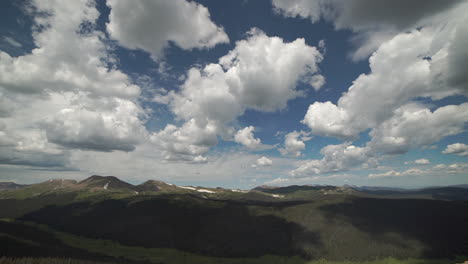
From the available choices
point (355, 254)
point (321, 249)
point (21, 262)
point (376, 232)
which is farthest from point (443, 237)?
point (21, 262)

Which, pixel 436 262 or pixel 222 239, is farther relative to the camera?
pixel 222 239

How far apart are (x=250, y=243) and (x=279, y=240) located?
26.3 m

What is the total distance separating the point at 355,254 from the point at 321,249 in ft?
80.2

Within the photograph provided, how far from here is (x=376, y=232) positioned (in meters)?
200

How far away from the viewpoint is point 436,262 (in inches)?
5994

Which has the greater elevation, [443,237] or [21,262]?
[21,262]

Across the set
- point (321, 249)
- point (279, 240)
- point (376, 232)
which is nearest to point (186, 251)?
point (279, 240)

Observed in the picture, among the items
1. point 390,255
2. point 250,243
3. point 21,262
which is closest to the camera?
point 21,262

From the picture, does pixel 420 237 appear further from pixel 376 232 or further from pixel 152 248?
pixel 152 248

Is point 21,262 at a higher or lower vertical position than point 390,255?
higher

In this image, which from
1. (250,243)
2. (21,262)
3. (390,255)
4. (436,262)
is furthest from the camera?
(250,243)

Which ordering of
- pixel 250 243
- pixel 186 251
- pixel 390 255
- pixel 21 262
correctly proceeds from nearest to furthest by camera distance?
pixel 21 262 < pixel 390 255 < pixel 186 251 < pixel 250 243

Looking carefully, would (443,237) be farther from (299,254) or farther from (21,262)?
(21,262)

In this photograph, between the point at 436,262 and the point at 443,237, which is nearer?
the point at 436,262
